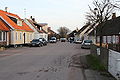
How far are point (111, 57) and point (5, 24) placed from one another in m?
28.9

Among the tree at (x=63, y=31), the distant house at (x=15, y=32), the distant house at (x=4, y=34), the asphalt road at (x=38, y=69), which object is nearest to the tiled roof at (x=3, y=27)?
the distant house at (x=4, y=34)

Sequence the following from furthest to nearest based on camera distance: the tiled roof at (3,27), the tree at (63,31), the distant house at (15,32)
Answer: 1. the tree at (63,31)
2. the distant house at (15,32)
3. the tiled roof at (3,27)

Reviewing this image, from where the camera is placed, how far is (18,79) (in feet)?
26.8

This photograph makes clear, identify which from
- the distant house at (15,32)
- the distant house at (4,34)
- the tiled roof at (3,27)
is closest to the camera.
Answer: the distant house at (4,34)

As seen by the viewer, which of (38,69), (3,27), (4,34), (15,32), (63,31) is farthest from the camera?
(63,31)

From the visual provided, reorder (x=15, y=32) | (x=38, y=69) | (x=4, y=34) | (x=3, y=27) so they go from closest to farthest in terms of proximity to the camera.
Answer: (x=38, y=69), (x=3, y=27), (x=4, y=34), (x=15, y=32)

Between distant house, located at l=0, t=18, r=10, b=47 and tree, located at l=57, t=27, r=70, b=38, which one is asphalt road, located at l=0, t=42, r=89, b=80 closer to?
distant house, located at l=0, t=18, r=10, b=47

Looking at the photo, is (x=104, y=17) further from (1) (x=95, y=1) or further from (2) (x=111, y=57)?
(2) (x=111, y=57)

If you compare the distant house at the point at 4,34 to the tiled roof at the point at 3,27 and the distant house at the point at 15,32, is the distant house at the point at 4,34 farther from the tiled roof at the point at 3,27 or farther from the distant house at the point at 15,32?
the distant house at the point at 15,32

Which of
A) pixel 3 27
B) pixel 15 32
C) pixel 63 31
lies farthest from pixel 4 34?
pixel 63 31

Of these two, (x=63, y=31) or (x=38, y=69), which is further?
(x=63, y=31)

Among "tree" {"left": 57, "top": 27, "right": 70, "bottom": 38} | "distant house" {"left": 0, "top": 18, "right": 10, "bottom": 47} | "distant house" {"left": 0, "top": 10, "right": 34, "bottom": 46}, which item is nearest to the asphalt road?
"distant house" {"left": 0, "top": 18, "right": 10, "bottom": 47}

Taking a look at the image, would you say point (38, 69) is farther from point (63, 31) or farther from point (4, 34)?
point (63, 31)

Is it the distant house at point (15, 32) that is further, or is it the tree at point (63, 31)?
the tree at point (63, 31)
